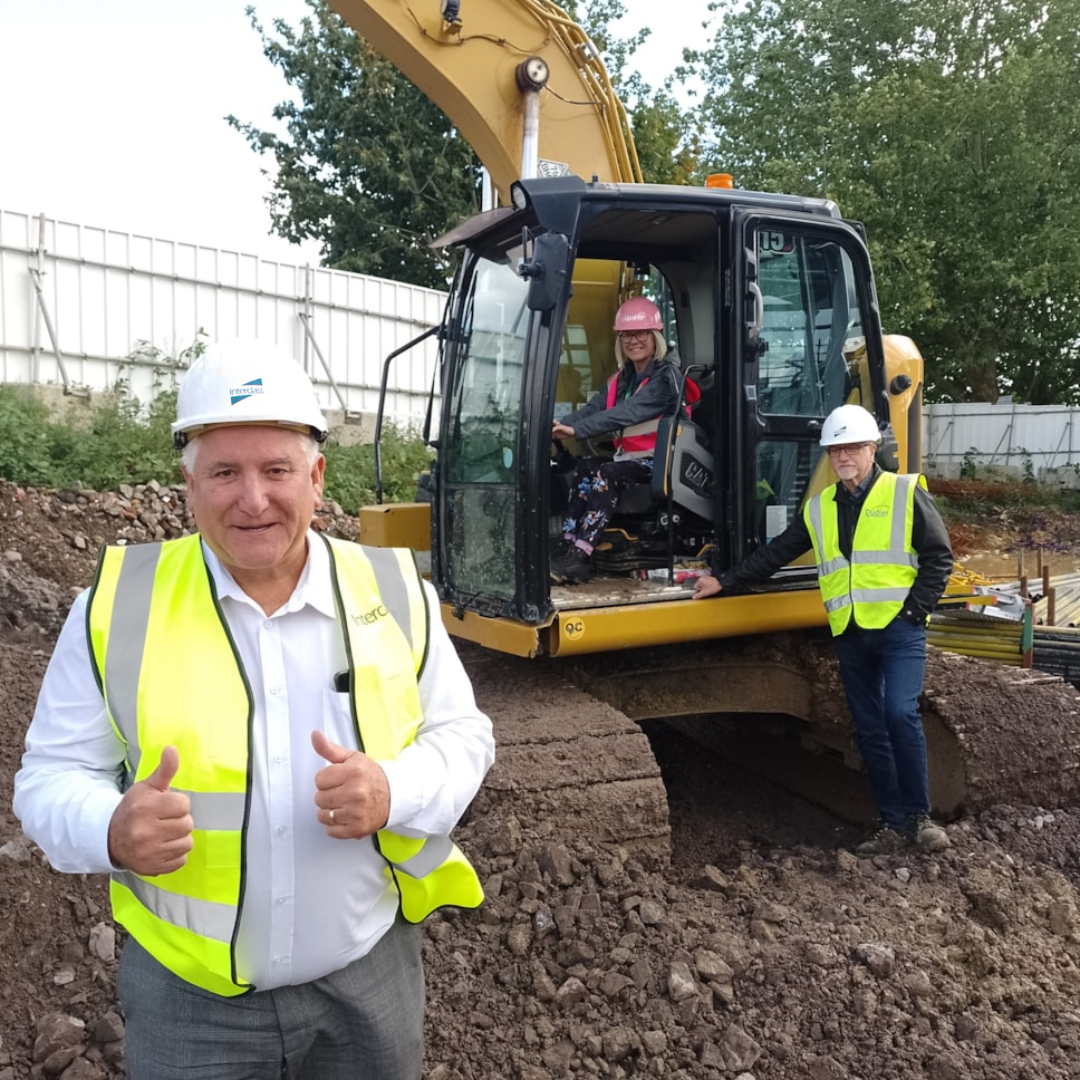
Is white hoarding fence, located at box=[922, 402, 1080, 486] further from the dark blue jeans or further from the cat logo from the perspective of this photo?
the cat logo

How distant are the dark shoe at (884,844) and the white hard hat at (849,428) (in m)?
1.72

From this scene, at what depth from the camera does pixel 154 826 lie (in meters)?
1.42

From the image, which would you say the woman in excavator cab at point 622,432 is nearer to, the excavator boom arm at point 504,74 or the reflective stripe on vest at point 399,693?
the excavator boom arm at point 504,74

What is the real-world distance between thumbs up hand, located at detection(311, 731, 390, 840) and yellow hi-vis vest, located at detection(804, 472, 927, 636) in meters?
3.45

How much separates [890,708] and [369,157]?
1741 cm

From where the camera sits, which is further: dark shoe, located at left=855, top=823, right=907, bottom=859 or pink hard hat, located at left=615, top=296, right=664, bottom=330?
pink hard hat, located at left=615, top=296, right=664, bottom=330

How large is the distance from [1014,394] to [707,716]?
1667cm

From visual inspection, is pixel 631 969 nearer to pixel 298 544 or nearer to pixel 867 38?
pixel 298 544

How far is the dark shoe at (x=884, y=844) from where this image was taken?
4531 millimetres

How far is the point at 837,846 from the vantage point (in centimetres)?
518

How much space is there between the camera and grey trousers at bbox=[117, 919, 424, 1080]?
1.61 meters

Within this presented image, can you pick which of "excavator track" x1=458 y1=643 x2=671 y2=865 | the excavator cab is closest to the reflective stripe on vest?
"excavator track" x1=458 y1=643 x2=671 y2=865

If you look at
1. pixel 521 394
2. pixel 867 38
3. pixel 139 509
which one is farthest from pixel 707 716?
pixel 867 38

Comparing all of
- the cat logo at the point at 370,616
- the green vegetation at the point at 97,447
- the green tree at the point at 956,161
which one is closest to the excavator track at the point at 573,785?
the cat logo at the point at 370,616
